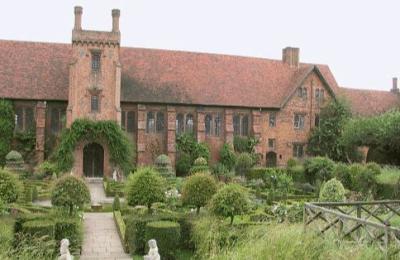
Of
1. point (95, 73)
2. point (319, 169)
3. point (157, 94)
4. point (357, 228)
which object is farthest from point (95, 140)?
point (357, 228)

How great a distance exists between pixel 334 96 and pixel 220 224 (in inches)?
1309

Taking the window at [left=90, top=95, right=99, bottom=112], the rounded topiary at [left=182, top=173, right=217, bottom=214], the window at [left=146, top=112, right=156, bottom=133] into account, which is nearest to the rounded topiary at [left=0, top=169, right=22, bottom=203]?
the rounded topiary at [left=182, top=173, right=217, bottom=214]

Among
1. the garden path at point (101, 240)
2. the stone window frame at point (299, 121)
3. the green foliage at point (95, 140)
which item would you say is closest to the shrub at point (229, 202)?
the garden path at point (101, 240)

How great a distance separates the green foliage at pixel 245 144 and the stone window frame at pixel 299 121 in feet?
14.8

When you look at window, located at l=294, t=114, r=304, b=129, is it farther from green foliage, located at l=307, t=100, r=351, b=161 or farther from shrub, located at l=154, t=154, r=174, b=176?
shrub, located at l=154, t=154, r=174, b=176

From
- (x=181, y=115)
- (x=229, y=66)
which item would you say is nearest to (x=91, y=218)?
(x=181, y=115)

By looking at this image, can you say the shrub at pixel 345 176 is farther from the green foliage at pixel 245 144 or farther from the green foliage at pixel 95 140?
the green foliage at pixel 95 140

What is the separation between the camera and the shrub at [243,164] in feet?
142

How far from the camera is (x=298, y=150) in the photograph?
162 ft

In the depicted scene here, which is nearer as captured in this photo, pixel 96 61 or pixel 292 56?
pixel 96 61

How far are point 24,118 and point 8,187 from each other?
64.1ft

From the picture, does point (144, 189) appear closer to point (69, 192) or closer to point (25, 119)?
point (69, 192)

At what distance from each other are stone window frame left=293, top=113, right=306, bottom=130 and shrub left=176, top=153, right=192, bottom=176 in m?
11.0

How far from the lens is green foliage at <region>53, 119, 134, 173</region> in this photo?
40031mm
